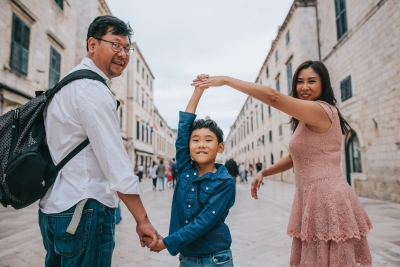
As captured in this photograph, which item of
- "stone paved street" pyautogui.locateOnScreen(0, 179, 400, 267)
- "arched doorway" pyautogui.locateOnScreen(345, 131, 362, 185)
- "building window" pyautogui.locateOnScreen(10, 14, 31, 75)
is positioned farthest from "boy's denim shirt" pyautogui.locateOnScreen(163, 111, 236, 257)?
"arched doorway" pyautogui.locateOnScreen(345, 131, 362, 185)

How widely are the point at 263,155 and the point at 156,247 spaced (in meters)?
27.8

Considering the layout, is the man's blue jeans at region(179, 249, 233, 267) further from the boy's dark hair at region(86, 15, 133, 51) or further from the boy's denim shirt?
the boy's dark hair at region(86, 15, 133, 51)

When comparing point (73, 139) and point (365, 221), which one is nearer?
point (73, 139)

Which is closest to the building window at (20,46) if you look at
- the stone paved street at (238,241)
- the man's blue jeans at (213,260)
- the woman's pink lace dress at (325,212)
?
the stone paved street at (238,241)

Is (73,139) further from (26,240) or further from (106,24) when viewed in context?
(26,240)

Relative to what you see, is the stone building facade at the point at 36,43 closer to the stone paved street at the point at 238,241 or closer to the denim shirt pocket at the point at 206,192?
the stone paved street at the point at 238,241

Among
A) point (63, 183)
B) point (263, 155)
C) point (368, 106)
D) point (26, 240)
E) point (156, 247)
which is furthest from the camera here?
point (263, 155)

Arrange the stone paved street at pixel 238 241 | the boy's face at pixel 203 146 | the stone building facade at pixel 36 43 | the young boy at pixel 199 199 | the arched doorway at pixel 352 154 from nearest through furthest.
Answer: the young boy at pixel 199 199
the boy's face at pixel 203 146
the stone paved street at pixel 238 241
the stone building facade at pixel 36 43
the arched doorway at pixel 352 154

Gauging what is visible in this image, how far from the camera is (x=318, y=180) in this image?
70.7 inches

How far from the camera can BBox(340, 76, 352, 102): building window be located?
458 inches

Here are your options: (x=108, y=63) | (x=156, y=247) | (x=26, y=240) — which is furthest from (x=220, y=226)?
(x=26, y=240)

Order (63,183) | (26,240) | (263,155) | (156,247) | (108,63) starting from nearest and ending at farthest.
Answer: (63,183), (156,247), (108,63), (26,240), (263,155)

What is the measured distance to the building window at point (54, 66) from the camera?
12445mm

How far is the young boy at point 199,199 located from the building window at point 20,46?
33.7 feet
